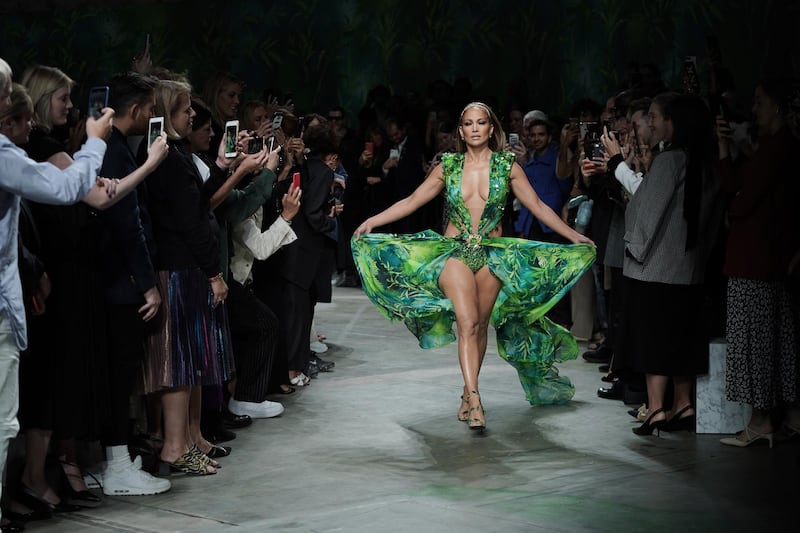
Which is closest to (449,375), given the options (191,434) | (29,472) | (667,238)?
(667,238)

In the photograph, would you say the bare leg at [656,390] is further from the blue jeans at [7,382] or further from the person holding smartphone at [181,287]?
the blue jeans at [7,382]

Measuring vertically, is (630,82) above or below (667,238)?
above

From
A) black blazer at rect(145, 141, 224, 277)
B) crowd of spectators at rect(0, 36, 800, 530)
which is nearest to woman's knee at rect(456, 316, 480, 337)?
crowd of spectators at rect(0, 36, 800, 530)

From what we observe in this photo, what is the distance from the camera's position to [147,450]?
552cm

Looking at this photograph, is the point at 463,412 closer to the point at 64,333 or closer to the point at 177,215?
the point at 177,215

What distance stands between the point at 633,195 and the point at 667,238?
0.34 m

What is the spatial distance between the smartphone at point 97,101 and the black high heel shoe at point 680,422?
11.1ft

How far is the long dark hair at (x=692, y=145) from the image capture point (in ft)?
20.6

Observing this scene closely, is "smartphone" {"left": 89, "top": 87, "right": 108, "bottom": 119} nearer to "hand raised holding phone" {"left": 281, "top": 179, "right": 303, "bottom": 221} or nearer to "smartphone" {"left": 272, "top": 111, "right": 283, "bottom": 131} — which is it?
"hand raised holding phone" {"left": 281, "top": 179, "right": 303, "bottom": 221}

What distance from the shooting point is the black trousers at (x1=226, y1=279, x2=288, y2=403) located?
6.46 m

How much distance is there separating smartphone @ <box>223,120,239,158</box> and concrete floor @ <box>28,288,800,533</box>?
4.63 feet

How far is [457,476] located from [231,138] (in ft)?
6.01

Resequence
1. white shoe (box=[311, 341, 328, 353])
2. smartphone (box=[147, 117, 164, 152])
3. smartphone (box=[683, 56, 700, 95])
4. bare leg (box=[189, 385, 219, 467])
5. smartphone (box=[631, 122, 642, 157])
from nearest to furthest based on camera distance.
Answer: smartphone (box=[147, 117, 164, 152]) < bare leg (box=[189, 385, 219, 467]) < smartphone (box=[683, 56, 700, 95]) < smartphone (box=[631, 122, 642, 157]) < white shoe (box=[311, 341, 328, 353])

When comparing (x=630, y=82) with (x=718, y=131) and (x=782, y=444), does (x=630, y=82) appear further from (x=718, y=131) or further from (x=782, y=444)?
(x=782, y=444)
